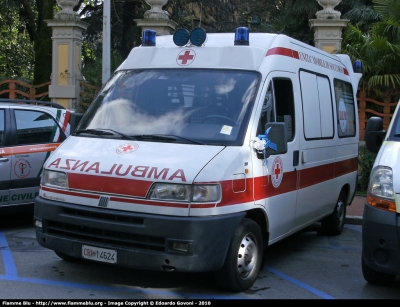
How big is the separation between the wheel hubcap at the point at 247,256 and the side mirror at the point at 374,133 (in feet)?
5.40

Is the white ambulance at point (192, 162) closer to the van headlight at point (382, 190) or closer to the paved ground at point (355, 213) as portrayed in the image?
the van headlight at point (382, 190)

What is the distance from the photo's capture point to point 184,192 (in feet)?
16.6

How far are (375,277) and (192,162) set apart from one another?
218 centimetres

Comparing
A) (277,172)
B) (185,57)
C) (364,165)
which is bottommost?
(364,165)

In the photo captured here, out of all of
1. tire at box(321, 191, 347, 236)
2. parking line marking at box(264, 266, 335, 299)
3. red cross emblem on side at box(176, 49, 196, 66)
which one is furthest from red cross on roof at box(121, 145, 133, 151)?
tire at box(321, 191, 347, 236)

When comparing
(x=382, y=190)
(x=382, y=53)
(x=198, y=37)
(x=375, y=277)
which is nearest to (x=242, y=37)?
(x=198, y=37)

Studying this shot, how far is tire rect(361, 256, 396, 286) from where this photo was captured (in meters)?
5.70

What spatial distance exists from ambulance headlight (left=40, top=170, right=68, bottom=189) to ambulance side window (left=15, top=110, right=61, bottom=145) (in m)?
2.49

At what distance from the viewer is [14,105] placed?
26.9 feet

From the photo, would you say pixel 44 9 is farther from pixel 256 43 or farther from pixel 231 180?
pixel 231 180

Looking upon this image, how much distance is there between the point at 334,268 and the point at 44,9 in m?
14.4

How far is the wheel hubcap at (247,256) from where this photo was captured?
18.0ft

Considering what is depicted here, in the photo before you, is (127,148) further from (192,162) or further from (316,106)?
(316,106)

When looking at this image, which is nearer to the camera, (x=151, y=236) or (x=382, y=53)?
(x=151, y=236)
